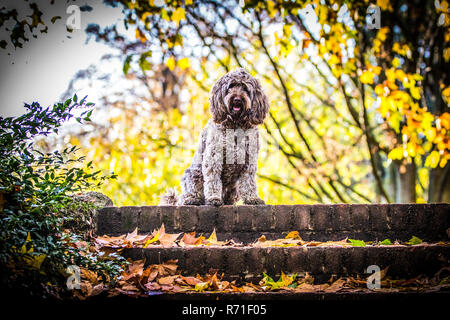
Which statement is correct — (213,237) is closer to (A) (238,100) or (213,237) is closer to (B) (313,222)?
(B) (313,222)

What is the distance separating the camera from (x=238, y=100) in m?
4.62

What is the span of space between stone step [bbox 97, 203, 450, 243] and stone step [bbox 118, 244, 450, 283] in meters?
0.86

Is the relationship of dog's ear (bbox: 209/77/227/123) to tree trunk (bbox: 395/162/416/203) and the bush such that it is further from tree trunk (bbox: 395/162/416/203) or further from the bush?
tree trunk (bbox: 395/162/416/203)

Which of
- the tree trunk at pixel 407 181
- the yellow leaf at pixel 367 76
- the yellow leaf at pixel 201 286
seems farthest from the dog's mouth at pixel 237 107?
the tree trunk at pixel 407 181

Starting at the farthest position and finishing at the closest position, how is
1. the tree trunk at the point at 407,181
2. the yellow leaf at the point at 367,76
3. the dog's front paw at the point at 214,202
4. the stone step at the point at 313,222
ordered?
the tree trunk at the point at 407,181, the yellow leaf at the point at 367,76, the dog's front paw at the point at 214,202, the stone step at the point at 313,222

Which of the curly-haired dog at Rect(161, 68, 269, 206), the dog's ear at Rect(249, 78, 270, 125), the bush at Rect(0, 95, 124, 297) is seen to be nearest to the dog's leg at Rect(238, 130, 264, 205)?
the curly-haired dog at Rect(161, 68, 269, 206)

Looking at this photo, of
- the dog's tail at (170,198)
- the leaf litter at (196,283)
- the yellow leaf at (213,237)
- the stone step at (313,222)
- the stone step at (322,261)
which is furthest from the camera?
the dog's tail at (170,198)

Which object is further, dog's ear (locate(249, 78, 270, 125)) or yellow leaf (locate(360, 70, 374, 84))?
yellow leaf (locate(360, 70, 374, 84))

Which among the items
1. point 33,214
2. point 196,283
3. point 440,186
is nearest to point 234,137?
point 196,283

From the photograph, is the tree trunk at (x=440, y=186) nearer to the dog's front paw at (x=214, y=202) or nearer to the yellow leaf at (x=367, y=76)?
the yellow leaf at (x=367, y=76)

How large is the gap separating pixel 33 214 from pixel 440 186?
756cm

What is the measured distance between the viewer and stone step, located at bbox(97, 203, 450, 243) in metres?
4.03

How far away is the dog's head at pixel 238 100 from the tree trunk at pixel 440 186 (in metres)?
4.92

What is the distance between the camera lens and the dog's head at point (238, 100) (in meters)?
4.65
